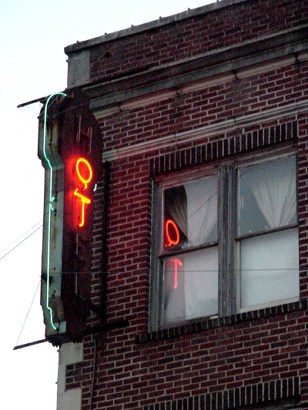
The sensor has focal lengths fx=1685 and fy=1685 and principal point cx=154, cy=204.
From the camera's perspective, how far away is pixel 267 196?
20.3 m

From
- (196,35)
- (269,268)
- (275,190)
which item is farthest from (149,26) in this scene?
(269,268)

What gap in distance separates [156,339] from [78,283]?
1.13 meters

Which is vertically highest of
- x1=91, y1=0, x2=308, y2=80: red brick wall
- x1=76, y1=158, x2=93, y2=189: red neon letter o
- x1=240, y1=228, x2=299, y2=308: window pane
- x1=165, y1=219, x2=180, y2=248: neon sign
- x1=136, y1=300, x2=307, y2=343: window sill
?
x1=91, y1=0, x2=308, y2=80: red brick wall

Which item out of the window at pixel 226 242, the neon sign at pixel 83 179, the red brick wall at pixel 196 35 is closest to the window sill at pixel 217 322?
the window at pixel 226 242

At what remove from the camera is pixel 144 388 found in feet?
64.2

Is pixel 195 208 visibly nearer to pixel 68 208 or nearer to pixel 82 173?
pixel 82 173

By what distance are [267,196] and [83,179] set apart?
2.23m

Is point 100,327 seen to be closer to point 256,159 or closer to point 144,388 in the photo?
point 144,388

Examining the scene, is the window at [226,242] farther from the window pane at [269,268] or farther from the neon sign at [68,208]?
the neon sign at [68,208]

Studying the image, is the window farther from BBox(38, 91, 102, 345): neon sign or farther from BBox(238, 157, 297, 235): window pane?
BBox(38, 91, 102, 345): neon sign

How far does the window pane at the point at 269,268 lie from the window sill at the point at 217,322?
14.3 inches

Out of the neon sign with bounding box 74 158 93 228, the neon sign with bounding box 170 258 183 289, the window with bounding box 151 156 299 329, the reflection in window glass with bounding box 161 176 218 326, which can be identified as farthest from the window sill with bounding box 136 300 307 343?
the neon sign with bounding box 74 158 93 228

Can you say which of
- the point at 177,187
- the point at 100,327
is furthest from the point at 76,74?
the point at 100,327

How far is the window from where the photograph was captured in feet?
65.0
